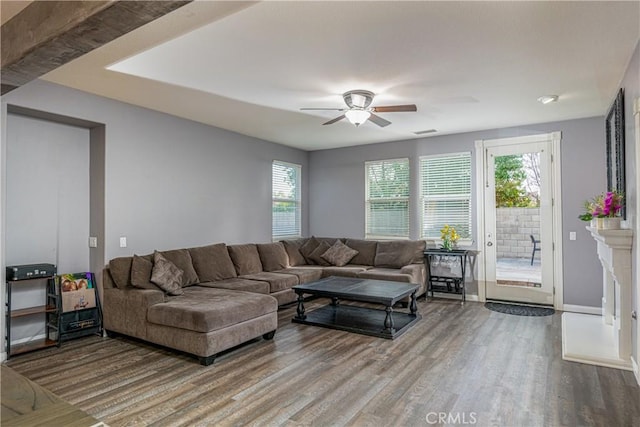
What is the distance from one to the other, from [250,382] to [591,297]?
4868 mm

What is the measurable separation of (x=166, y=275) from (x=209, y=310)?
1052mm

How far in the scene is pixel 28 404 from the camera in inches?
55.7

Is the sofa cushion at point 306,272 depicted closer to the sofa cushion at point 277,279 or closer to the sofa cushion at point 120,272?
the sofa cushion at point 277,279

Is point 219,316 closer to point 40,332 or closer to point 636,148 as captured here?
point 40,332

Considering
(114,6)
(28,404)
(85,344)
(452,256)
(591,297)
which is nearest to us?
(28,404)

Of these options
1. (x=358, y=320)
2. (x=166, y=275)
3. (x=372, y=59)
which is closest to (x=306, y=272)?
(x=358, y=320)

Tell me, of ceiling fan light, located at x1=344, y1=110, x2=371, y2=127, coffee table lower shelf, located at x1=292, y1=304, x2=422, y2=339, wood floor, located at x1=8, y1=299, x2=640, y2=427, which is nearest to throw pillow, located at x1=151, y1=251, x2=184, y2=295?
wood floor, located at x1=8, y1=299, x2=640, y2=427

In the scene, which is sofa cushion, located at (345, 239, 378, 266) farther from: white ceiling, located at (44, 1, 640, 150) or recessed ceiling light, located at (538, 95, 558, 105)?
recessed ceiling light, located at (538, 95, 558, 105)

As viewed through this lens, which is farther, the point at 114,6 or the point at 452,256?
the point at 452,256

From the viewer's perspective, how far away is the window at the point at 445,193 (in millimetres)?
6219

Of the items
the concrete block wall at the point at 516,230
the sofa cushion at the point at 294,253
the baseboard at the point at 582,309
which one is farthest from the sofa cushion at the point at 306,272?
the baseboard at the point at 582,309

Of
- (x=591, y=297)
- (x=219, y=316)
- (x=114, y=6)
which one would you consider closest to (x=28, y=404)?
(x=114, y=6)

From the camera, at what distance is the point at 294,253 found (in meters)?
6.82

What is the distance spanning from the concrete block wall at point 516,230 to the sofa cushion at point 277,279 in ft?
10.8
